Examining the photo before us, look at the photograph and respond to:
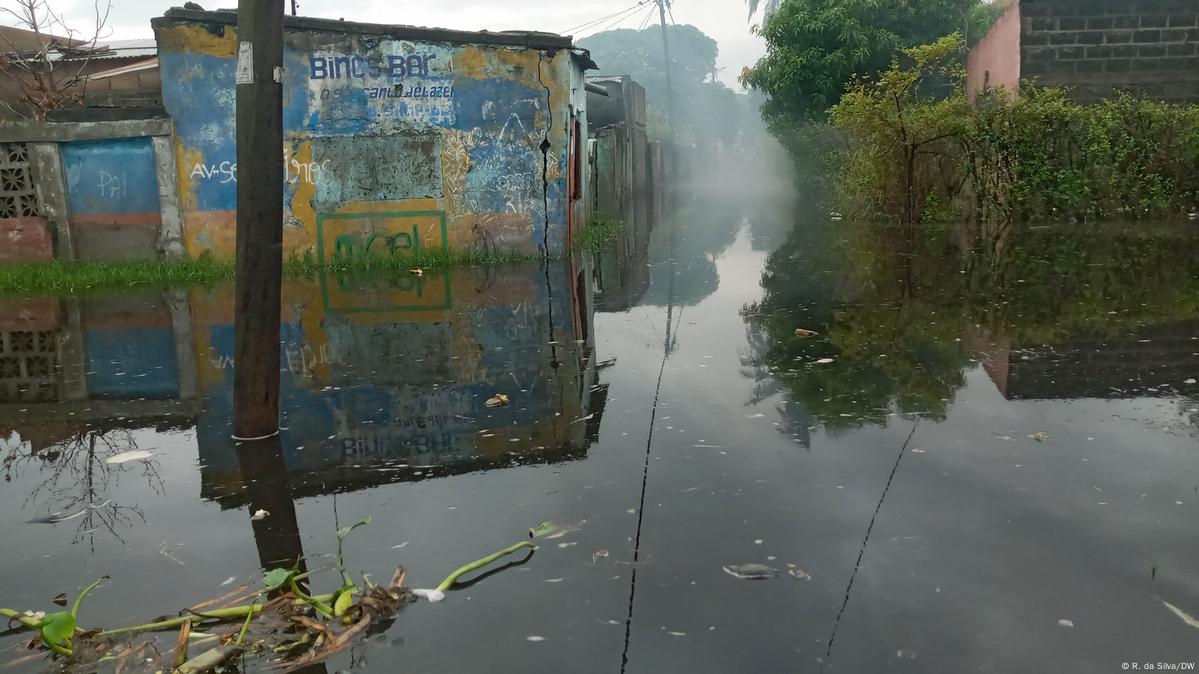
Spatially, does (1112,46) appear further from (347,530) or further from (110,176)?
(347,530)

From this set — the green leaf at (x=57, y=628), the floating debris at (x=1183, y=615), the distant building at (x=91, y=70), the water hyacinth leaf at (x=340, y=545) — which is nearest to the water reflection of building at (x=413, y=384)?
the water hyacinth leaf at (x=340, y=545)

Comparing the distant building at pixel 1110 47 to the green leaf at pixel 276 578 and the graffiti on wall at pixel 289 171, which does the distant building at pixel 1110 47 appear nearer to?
the graffiti on wall at pixel 289 171

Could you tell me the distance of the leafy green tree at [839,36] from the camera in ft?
76.2

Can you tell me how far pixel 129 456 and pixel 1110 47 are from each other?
18.9 m

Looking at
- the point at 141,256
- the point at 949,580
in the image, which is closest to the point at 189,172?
the point at 141,256

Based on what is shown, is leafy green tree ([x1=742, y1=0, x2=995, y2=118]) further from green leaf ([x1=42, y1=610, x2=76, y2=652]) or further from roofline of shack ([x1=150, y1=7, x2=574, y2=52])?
green leaf ([x1=42, y1=610, x2=76, y2=652])

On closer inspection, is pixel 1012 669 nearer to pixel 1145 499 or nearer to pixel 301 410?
pixel 1145 499

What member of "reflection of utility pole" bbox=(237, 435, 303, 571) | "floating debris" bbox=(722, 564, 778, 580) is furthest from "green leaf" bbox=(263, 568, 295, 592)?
"floating debris" bbox=(722, 564, 778, 580)

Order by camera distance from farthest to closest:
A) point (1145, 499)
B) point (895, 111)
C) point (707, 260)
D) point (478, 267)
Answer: point (895, 111) < point (707, 260) < point (478, 267) < point (1145, 499)

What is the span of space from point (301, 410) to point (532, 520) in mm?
2552

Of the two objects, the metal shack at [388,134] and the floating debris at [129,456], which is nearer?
the floating debris at [129,456]

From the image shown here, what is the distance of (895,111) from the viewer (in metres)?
15.6

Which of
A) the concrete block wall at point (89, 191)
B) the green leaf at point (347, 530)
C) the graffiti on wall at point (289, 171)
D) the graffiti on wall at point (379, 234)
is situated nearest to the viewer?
the green leaf at point (347, 530)

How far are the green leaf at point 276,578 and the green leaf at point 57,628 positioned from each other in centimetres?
57
